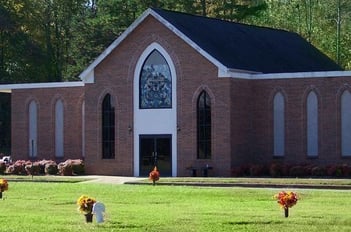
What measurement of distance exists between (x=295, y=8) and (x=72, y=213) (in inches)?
2293

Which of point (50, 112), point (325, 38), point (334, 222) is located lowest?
point (334, 222)

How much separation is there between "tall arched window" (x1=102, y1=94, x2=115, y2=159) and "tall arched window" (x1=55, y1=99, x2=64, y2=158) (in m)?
4.23

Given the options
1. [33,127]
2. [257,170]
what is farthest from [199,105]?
[33,127]

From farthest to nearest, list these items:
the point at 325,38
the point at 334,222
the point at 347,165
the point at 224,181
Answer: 1. the point at 325,38
2. the point at 347,165
3. the point at 224,181
4. the point at 334,222

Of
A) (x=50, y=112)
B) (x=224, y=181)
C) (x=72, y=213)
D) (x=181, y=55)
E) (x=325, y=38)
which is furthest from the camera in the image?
(x=325, y=38)

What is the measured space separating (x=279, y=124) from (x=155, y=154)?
6.62 metres

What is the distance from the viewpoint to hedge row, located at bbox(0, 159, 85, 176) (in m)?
54.5

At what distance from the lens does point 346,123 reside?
49875 mm

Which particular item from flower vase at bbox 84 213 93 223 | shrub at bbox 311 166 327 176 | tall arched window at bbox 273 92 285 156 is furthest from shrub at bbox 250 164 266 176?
flower vase at bbox 84 213 93 223

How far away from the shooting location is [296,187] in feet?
136

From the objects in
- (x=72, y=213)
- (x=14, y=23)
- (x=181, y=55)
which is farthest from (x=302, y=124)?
(x=14, y=23)

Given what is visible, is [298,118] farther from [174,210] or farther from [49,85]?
[174,210]

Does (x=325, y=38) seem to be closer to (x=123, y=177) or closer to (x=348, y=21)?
(x=348, y=21)

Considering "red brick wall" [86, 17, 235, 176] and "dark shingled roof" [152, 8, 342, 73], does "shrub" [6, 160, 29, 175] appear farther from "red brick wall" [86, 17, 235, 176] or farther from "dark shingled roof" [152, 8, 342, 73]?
"dark shingled roof" [152, 8, 342, 73]
